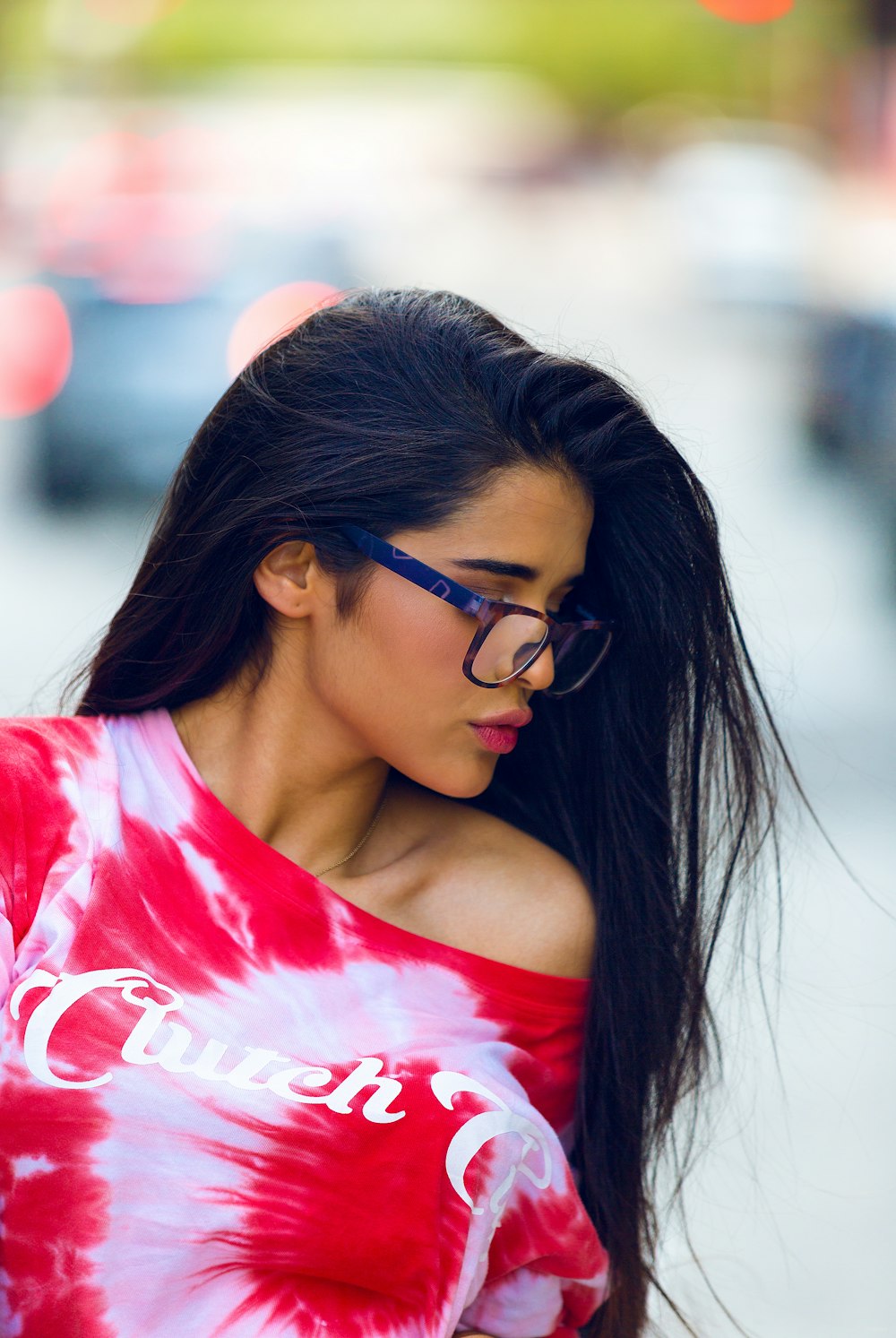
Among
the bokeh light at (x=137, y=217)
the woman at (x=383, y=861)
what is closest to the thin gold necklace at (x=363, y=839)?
the woman at (x=383, y=861)

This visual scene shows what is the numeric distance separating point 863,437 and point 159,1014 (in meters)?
10.0

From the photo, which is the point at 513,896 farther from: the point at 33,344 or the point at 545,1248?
the point at 33,344

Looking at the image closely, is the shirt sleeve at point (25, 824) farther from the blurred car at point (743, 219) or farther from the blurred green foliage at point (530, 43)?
the blurred green foliage at point (530, 43)

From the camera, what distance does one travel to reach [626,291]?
20.1 meters

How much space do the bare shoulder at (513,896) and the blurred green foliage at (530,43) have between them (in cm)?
3692

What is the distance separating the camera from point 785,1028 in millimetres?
4555

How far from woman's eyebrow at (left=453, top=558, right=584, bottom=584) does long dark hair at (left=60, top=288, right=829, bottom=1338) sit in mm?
75

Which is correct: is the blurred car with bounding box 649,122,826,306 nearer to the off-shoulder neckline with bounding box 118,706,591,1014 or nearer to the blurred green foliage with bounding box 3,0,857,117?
the blurred green foliage with bounding box 3,0,857,117

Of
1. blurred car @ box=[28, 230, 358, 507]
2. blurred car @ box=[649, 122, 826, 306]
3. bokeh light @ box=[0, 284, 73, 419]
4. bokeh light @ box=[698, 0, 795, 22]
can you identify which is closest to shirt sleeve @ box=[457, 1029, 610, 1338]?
blurred car @ box=[28, 230, 358, 507]

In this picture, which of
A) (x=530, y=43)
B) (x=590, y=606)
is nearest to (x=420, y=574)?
(x=590, y=606)

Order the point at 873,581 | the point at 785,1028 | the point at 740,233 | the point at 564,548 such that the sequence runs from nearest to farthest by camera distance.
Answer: the point at 564,548 < the point at 785,1028 < the point at 873,581 < the point at 740,233

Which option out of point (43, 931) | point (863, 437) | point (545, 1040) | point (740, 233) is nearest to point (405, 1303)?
point (545, 1040)

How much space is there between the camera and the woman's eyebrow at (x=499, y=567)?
193 centimetres

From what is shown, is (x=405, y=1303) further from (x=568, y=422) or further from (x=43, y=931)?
(x=568, y=422)
